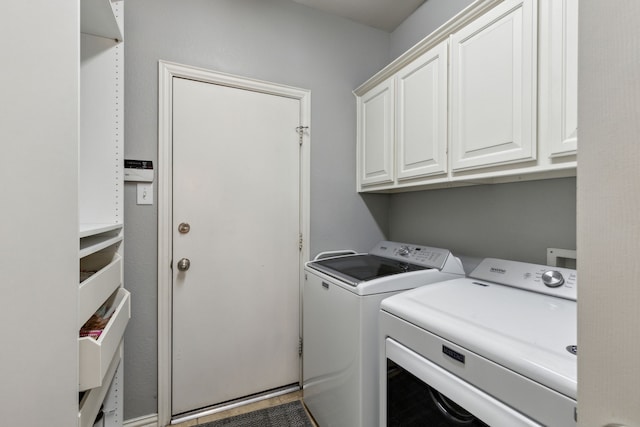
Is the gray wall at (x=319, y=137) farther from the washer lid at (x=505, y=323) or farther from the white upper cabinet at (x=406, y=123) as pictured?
the washer lid at (x=505, y=323)

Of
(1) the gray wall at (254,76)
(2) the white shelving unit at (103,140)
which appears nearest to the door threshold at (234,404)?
(1) the gray wall at (254,76)

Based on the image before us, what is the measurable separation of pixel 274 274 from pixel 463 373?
136 centimetres

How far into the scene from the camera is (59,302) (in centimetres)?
68

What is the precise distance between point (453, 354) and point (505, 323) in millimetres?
200

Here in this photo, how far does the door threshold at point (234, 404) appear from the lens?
1.70 meters

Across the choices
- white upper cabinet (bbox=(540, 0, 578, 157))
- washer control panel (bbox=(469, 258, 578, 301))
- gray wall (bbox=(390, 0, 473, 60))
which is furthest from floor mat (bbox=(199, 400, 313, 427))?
gray wall (bbox=(390, 0, 473, 60))

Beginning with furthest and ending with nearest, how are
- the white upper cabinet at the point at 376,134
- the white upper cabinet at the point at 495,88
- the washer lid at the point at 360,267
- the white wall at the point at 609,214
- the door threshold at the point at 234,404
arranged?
the white upper cabinet at the point at 376,134, the door threshold at the point at 234,404, the washer lid at the point at 360,267, the white upper cabinet at the point at 495,88, the white wall at the point at 609,214

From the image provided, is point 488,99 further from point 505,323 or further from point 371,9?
point 371,9

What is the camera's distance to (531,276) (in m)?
1.25

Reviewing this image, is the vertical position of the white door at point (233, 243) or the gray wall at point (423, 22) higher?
the gray wall at point (423, 22)

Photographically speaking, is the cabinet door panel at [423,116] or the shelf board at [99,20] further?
the cabinet door panel at [423,116]

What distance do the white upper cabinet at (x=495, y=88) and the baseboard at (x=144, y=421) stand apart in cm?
222

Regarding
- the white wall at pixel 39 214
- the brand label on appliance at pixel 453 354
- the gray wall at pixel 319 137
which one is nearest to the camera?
the white wall at pixel 39 214

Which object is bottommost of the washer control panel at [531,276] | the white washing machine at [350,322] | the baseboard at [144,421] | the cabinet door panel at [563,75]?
the baseboard at [144,421]
